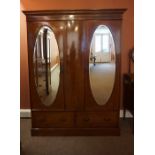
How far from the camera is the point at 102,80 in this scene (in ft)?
11.2

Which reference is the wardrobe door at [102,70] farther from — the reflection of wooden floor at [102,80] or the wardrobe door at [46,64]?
the wardrobe door at [46,64]

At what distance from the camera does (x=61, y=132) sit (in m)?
3.48

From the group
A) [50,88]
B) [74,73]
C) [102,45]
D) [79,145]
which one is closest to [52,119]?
[50,88]

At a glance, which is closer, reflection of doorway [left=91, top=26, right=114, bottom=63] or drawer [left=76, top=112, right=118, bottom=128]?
reflection of doorway [left=91, top=26, right=114, bottom=63]

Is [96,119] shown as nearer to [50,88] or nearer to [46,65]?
[50,88]

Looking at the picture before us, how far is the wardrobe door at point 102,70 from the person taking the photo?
3.31 metres

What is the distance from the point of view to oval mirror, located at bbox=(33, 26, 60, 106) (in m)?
3.35

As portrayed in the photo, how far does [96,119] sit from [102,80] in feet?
2.07

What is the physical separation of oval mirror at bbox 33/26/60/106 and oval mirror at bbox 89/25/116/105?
0.56m

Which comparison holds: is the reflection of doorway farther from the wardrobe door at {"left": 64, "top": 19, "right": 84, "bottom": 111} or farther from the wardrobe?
the wardrobe door at {"left": 64, "top": 19, "right": 84, "bottom": 111}

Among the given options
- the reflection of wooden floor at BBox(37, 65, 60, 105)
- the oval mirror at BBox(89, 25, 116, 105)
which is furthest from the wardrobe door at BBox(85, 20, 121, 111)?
the reflection of wooden floor at BBox(37, 65, 60, 105)

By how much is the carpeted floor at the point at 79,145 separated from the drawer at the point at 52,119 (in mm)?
199
